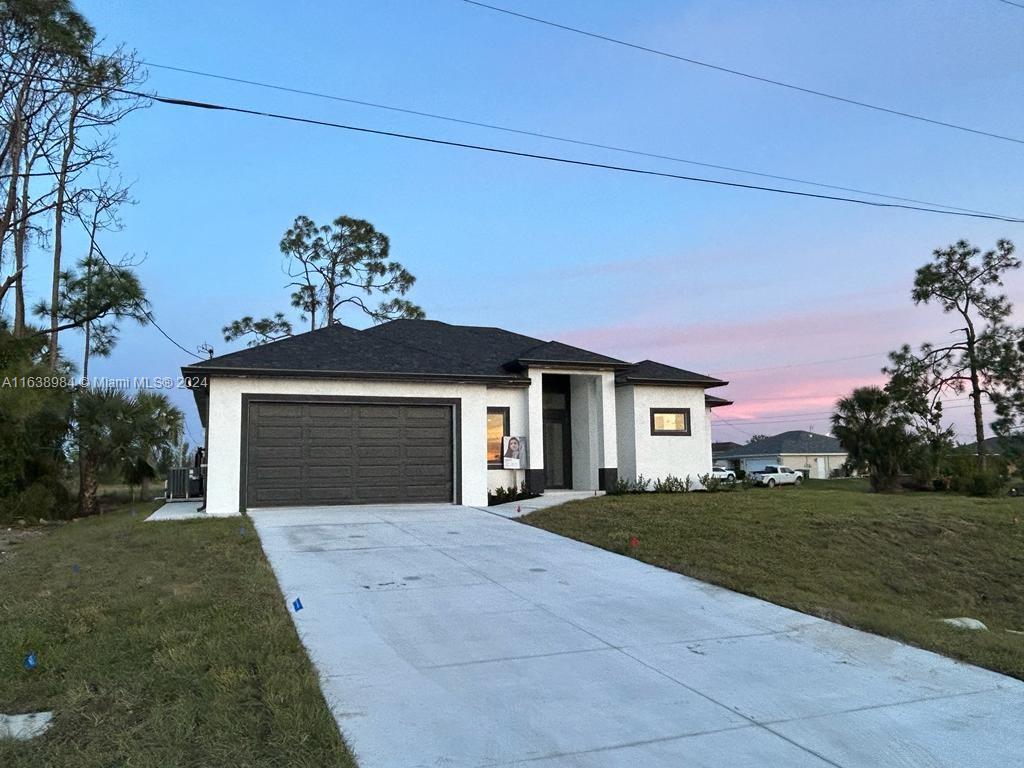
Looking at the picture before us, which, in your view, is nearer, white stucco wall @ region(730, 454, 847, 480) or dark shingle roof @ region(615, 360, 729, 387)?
dark shingle roof @ region(615, 360, 729, 387)

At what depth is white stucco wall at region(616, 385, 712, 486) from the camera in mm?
19328

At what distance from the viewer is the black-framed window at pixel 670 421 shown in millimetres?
19688

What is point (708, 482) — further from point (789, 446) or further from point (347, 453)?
point (789, 446)

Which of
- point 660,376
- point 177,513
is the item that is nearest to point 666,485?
point 660,376

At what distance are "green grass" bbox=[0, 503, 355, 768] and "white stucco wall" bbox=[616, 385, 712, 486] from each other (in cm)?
1221

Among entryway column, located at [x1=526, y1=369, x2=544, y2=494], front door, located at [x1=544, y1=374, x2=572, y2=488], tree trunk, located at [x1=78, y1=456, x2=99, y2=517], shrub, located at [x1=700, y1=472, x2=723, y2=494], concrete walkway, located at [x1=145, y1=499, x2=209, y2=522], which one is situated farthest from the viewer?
front door, located at [x1=544, y1=374, x2=572, y2=488]

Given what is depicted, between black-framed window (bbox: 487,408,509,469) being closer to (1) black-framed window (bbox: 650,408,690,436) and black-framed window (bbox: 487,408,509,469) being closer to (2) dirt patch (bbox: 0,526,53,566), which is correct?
(1) black-framed window (bbox: 650,408,690,436)

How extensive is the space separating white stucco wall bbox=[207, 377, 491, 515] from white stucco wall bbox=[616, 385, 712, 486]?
15.5ft

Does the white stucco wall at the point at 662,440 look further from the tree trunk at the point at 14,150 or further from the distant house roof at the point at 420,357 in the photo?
the tree trunk at the point at 14,150

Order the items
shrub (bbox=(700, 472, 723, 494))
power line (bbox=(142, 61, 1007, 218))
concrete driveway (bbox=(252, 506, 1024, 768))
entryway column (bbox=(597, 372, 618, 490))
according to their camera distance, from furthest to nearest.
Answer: shrub (bbox=(700, 472, 723, 494)), entryway column (bbox=(597, 372, 618, 490)), power line (bbox=(142, 61, 1007, 218)), concrete driveway (bbox=(252, 506, 1024, 768))

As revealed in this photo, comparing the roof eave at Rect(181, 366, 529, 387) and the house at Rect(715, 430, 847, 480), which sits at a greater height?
the roof eave at Rect(181, 366, 529, 387)

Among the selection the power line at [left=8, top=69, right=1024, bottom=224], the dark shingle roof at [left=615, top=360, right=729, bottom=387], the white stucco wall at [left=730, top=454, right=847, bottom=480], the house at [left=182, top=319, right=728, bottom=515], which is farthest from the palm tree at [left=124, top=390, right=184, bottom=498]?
the white stucco wall at [left=730, top=454, right=847, bottom=480]

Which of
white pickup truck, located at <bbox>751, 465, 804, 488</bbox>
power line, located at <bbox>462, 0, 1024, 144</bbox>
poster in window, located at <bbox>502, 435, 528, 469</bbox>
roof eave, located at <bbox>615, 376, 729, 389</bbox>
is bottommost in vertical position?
white pickup truck, located at <bbox>751, 465, 804, 488</bbox>

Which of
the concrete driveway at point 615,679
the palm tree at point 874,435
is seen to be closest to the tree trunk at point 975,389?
the palm tree at point 874,435
